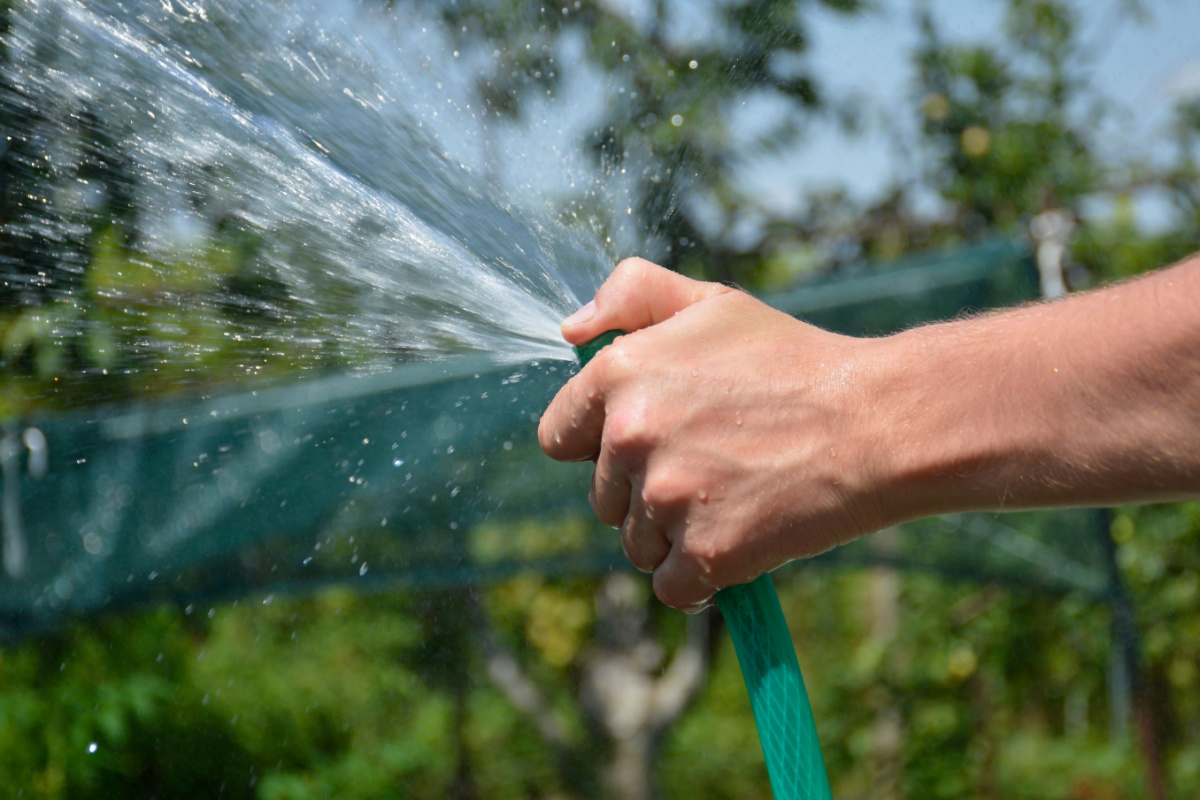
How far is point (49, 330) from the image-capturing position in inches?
72.5

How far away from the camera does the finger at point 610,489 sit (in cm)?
94

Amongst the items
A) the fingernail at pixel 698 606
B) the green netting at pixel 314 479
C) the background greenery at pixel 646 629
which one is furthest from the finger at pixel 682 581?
the background greenery at pixel 646 629

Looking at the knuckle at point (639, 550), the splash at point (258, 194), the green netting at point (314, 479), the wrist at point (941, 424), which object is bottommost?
the green netting at point (314, 479)

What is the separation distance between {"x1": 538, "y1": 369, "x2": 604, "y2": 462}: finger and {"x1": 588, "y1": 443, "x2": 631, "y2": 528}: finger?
1.1 inches

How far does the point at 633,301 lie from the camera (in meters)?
0.98

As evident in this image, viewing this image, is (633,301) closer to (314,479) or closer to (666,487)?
(666,487)

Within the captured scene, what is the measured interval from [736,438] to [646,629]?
397cm

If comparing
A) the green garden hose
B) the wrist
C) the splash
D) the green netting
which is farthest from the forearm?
the green netting

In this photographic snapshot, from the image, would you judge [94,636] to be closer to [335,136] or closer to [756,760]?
[335,136]

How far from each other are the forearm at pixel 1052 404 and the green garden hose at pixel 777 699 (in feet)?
0.55

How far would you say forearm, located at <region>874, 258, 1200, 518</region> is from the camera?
2.56 ft

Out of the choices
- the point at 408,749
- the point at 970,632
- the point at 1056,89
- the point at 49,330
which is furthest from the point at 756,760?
the point at 49,330

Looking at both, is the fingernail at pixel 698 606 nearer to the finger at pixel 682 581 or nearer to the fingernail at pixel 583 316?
the finger at pixel 682 581

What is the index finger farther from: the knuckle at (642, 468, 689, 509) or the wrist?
the wrist
